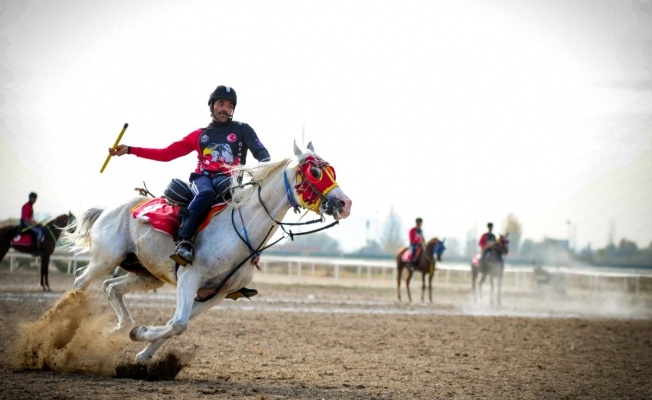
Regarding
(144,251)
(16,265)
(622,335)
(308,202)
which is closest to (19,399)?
(144,251)

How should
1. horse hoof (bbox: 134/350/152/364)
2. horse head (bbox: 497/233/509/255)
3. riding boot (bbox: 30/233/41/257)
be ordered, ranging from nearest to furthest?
horse hoof (bbox: 134/350/152/364), riding boot (bbox: 30/233/41/257), horse head (bbox: 497/233/509/255)

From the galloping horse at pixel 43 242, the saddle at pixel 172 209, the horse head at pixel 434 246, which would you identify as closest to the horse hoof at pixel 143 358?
the saddle at pixel 172 209

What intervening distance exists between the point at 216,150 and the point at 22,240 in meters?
16.2

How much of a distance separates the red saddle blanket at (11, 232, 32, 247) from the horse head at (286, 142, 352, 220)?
17119 mm

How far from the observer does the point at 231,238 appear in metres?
8.48

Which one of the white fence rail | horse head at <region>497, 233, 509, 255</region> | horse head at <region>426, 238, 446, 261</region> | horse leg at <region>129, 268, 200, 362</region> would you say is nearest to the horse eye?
horse leg at <region>129, 268, 200, 362</region>

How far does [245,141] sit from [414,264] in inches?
812

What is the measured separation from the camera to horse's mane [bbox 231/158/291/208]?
28.7ft

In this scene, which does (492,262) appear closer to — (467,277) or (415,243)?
(415,243)

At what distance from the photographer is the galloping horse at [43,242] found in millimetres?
21359

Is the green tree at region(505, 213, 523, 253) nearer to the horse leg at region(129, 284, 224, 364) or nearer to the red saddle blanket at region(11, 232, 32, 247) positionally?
the red saddle blanket at region(11, 232, 32, 247)

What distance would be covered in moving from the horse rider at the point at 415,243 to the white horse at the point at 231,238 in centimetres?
2041

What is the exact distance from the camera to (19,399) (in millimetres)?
6500

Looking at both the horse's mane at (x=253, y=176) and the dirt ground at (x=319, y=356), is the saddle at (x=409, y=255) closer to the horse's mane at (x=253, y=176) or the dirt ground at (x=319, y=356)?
the dirt ground at (x=319, y=356)
